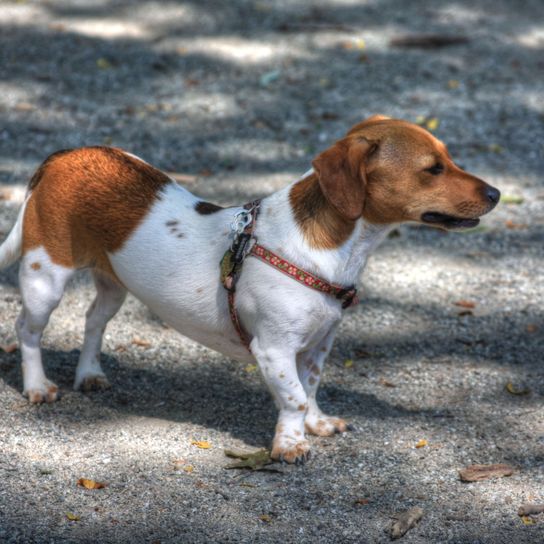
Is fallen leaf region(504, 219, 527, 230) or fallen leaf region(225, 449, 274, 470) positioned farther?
fallen leaf region(504, 219, 527, 230)

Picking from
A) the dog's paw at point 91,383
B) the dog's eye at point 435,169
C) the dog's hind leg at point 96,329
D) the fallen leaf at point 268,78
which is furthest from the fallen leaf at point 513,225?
the dog's paw at point 91,383

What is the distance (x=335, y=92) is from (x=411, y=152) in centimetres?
529

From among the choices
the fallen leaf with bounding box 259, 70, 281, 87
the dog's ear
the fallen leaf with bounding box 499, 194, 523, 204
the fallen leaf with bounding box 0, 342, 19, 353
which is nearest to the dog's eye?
the dog's ear

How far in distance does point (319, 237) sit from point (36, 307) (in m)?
1.47

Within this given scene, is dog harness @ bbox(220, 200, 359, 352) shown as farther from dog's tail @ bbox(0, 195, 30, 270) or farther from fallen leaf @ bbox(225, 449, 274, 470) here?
Answer: dog's tail @ bbox(0, 195, 30, 270)

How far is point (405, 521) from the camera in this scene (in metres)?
3.87

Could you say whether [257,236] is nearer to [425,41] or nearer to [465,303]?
[465,303]

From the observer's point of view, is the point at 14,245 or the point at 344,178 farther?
the point at 14,245

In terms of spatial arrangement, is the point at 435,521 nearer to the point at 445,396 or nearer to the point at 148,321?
the point at 445,396

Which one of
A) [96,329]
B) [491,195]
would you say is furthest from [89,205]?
[491,195]

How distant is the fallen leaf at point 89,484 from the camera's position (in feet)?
13.3

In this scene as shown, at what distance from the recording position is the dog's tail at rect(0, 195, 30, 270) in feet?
15.5

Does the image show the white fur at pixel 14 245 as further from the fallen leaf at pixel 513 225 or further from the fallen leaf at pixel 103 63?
the fallen leaf at pixel 103 63

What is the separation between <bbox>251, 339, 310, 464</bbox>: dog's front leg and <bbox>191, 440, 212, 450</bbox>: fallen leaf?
32 centimetres
